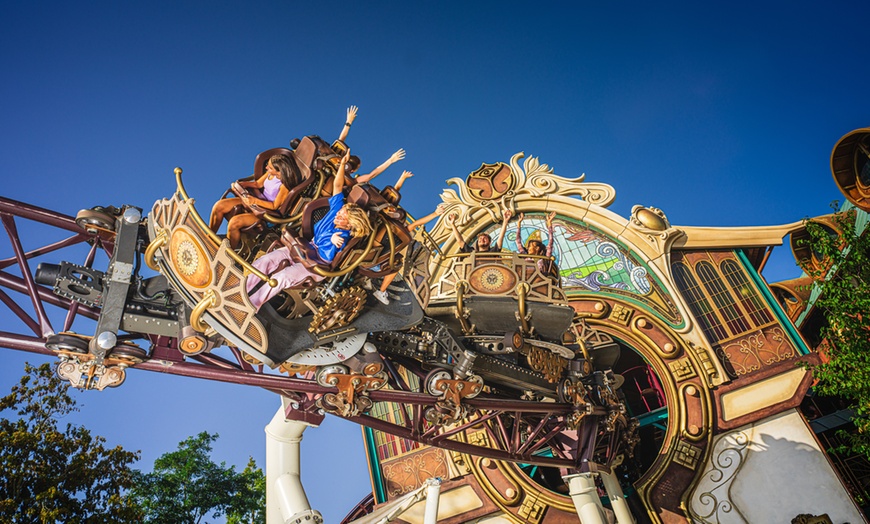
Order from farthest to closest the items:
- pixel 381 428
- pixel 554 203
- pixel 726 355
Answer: pixel 554 203
pixel 726 355
pixel 381 428

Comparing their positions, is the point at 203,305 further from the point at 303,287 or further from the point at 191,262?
the point at 303,287

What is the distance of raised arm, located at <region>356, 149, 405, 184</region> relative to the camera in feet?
25.1

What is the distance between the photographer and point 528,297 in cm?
1050

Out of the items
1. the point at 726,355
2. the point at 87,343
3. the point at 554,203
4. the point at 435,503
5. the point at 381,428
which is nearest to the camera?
the point at 87,343

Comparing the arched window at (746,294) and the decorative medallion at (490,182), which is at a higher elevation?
the decorative medallion at (490,182)

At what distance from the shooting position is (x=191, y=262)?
6.51m

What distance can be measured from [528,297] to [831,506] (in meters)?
6.84

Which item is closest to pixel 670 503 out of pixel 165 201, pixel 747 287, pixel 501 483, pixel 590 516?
pixel 590 516

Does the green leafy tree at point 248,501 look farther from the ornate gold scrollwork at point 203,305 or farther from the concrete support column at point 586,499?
the ornate gold scrollwork at point 203,305

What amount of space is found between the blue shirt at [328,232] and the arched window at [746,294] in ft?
33.7

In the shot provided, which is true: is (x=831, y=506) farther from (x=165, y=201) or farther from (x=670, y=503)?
(x=165, y=201)

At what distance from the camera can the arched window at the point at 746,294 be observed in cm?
1382

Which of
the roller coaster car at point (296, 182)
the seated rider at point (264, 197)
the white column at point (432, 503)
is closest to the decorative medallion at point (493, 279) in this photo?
the white column at point (432, 503)

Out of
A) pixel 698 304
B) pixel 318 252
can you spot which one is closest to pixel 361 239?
pixel 318 252
